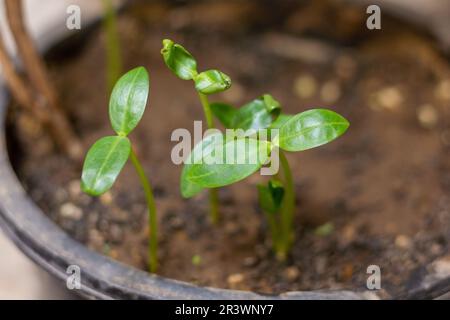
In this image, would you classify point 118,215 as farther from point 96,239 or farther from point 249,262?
point 249,262

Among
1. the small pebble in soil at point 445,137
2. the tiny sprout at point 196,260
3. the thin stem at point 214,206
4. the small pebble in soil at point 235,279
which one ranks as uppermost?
the small pebble in soil at point 445,137

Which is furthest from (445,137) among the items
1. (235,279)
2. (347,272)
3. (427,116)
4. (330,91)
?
(235,279)

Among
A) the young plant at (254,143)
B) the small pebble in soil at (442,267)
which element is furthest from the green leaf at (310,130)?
the small pebble in soil at (442,267)

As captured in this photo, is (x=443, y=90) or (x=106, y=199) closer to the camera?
(x=106, y=199)

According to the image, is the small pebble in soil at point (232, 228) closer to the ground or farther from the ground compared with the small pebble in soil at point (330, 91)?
closer to the ground

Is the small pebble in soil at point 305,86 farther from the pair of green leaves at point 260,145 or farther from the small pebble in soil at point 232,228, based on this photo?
the pair of green leaves at point 260,145

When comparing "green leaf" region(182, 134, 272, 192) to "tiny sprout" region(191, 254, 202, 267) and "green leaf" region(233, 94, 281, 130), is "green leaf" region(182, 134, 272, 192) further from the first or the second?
"tiny sprout" region(191, 254, 202, 267)
